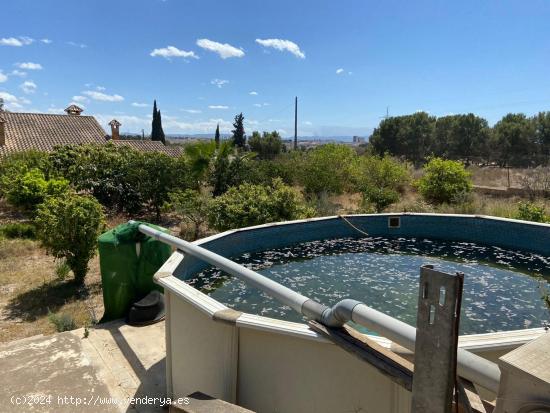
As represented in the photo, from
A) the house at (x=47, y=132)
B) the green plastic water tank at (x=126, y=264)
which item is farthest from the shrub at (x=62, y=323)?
the house at (x=47, y=132)

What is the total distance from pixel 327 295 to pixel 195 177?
24.3 ft

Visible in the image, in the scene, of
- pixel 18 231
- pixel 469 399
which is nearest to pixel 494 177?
pixel 18 231

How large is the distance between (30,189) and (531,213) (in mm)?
13253

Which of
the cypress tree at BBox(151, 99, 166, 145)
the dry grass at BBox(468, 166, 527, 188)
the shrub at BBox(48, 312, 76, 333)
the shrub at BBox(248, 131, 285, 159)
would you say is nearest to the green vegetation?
the dry grass at BBox(468, 166, 527, 188)

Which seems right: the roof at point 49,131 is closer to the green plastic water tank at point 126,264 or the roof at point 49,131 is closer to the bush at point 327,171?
the bush at point 327,171

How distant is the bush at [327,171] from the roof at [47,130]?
49.2ft

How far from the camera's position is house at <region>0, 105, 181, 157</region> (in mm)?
22812

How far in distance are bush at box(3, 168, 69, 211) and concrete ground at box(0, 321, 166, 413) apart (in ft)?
25.1

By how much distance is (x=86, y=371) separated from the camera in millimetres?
3984

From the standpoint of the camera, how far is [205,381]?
3006mm

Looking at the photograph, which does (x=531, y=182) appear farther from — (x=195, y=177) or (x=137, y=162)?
(x=137, y=162)

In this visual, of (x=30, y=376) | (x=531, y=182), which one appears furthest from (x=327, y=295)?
(x=531, y=182)

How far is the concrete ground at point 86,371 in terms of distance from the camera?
11.5 feet

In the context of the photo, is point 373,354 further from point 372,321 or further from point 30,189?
point 30,189
